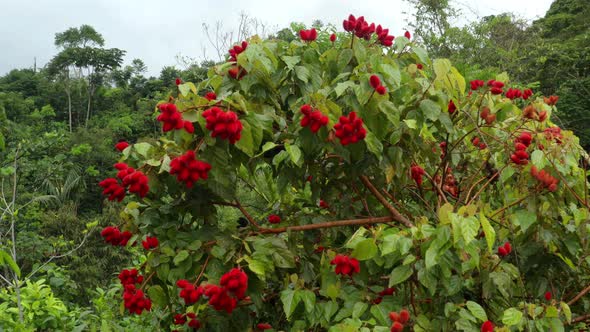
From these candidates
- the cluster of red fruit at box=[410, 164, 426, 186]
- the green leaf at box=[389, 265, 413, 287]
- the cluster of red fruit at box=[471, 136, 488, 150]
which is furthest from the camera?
the cluster of red fruit at box=[471, 136, 488, 150]

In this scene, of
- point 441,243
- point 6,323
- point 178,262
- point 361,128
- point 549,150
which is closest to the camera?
point 441,243

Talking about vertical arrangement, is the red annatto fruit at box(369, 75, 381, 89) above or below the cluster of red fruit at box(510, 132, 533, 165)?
above

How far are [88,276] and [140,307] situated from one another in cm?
971

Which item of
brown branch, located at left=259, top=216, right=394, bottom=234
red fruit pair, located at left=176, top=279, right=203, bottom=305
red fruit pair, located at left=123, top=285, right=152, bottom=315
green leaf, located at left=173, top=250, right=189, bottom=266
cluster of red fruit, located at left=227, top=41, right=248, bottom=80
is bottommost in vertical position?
red fruit pair, located at left=123, top=285, right=152, bottom=315

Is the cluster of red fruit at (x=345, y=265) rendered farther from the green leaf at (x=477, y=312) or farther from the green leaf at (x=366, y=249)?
the green leaf at (x=477, y=312)

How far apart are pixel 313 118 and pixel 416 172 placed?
24.7 inches

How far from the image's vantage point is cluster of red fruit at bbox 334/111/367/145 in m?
1.38

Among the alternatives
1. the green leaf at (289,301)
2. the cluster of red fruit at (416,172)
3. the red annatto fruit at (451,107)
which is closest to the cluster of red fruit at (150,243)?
the green leaf at (289,301)

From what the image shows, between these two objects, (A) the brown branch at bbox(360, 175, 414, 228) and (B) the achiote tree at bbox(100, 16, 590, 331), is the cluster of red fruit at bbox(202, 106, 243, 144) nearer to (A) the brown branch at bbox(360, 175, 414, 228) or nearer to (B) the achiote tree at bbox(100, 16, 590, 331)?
(B) the achiote tree at bbox(100, 16, 590, 331)

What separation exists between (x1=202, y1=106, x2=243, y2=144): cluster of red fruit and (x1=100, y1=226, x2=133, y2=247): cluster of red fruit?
21.6 inches

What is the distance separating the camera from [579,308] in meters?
1.88

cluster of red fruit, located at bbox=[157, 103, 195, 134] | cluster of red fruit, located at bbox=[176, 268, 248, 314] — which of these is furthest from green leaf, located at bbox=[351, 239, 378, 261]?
cluster of red fruit, located at bbox=[157, 103, 195, 134]

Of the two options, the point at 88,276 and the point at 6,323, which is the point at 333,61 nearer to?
the point at 6,323

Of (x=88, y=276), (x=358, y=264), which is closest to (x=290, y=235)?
(x=358, y=264)
